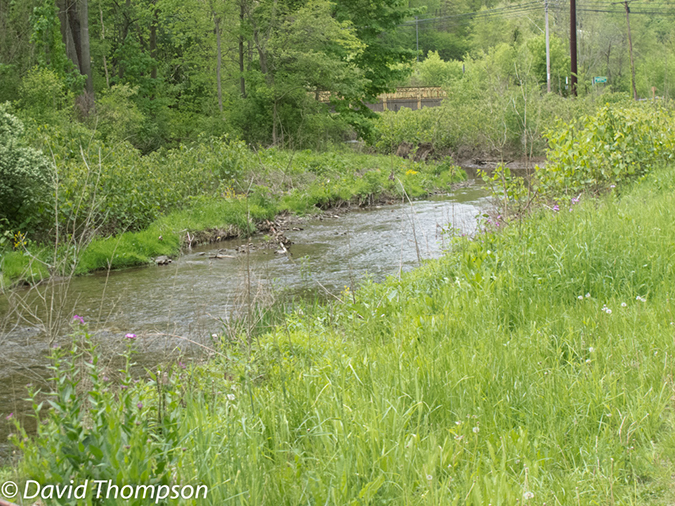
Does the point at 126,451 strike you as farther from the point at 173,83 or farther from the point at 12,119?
the point at 173,83

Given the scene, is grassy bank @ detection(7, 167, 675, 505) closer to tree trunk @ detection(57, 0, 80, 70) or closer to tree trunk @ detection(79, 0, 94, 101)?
tree trunk @ detection(79, 0, 94, 101)

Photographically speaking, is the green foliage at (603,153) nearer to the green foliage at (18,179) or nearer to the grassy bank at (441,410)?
the grassy bank at (441,410)

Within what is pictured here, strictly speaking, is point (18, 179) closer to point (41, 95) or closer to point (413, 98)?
point (41, 95)

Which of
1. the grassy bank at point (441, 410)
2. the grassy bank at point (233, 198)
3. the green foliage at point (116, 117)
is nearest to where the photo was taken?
the grassy bank at point (441, 410)

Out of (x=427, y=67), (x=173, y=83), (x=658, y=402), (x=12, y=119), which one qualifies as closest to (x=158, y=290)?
(x=12, y=119)

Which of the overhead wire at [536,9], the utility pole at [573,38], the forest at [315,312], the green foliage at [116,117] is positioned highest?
the overhead wire at [536,9]

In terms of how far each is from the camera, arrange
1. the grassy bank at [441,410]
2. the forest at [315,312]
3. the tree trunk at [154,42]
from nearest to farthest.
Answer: the grassy bank at [441,410] → the forest at [315,312] → the tree trunk at [154,42]

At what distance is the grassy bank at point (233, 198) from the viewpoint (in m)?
10.6

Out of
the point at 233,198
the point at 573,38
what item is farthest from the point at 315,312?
the point at 573,38

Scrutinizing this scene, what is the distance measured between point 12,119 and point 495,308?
9.63m

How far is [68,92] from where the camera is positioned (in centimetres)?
1816

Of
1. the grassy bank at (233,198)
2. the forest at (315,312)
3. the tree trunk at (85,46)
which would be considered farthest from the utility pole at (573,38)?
the tree trunk at (85,46)

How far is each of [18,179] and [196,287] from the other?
388cm

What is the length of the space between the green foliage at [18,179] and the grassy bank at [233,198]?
520 mm
